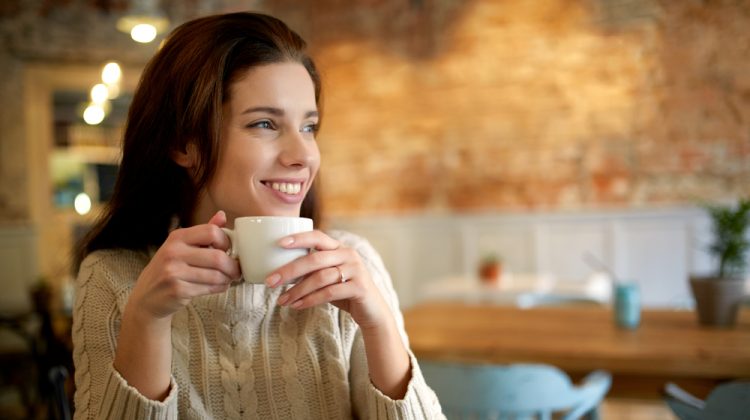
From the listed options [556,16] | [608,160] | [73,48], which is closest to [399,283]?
[608,160]

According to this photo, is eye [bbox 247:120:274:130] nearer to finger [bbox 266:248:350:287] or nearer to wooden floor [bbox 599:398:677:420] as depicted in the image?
finger [bbox 266:248:350:287]

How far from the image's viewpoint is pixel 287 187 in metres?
1.08

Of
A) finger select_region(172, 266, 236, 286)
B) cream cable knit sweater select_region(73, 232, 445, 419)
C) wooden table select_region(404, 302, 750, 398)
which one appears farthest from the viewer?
wooden table select_region(404, 302, 750, 398)

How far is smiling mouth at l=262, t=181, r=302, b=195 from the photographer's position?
1.08 metres

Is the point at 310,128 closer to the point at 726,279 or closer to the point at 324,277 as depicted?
the point at 324,277

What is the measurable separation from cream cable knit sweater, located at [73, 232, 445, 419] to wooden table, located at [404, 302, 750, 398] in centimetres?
89

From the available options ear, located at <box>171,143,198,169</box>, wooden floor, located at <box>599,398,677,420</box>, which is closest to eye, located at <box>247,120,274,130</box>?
ear, located at <box>171,143,198,169</box>

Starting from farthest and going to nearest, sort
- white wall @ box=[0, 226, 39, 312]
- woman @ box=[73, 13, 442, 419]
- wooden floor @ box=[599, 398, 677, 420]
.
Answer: white wall @ box=[0, 226, 39, 312], wooden floor @ box=[599, 398, 677, 420], woman @ box=[73, 13, 442, 419]

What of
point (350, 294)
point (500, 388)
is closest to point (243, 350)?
point (350, 294)

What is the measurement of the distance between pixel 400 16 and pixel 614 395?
4.17 metres

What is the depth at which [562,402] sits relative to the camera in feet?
5.21

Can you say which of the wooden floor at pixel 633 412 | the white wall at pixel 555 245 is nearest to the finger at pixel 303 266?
the wooden floor at pixel 633 412

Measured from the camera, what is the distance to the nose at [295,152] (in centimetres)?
107

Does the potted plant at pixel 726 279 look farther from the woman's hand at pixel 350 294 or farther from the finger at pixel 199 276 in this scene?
the finger at pixel 199 276
